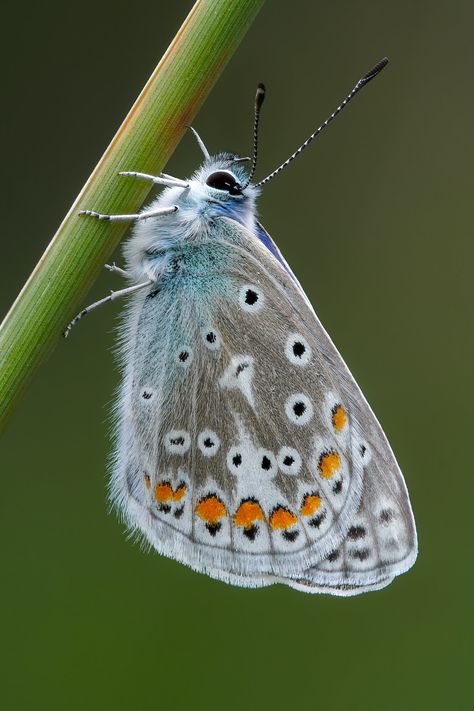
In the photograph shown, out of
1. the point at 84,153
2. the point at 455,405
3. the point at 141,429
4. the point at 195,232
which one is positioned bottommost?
the point at 141,429

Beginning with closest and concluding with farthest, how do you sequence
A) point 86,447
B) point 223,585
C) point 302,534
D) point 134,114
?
1. point 134,114
2. point 302,534
3. point 223,585
4. point 86,447

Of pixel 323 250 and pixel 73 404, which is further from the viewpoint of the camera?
pixel 323 250

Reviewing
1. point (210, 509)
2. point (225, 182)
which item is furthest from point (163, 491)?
point (225, 182)

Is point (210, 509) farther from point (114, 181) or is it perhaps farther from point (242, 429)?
point (114, 181)

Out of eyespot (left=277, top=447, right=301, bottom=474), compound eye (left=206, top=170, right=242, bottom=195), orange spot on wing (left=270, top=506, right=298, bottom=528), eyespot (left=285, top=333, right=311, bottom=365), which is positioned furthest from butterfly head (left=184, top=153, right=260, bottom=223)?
orange spot on wing (left=270, top=506, right=298, bottom=528)

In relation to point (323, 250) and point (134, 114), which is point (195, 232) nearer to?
point (134, 114)

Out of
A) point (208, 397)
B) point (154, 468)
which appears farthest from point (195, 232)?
point (154, 468)

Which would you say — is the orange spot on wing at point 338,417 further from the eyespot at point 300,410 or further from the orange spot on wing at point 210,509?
the orange spot on wing at point 210,509
